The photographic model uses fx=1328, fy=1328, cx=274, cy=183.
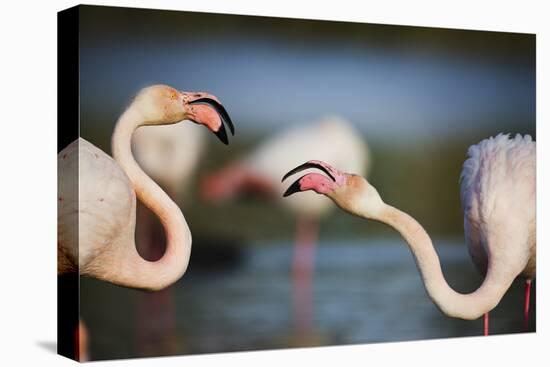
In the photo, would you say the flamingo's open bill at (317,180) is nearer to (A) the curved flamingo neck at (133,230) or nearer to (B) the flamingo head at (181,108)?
(B) the flamingo head at (181,108)

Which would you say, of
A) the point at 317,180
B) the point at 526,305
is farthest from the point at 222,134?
the point at 526,305

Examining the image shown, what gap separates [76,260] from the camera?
370 inches

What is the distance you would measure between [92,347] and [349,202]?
7.65 feet

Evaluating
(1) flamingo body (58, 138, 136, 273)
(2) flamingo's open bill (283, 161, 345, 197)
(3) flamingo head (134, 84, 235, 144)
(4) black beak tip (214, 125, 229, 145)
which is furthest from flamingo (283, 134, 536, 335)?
(1) flamingo body (58, 138, 136, 273)

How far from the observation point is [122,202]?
31.1 feet

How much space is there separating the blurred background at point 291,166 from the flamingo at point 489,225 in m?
0.09

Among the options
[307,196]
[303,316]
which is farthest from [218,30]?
[303,316]

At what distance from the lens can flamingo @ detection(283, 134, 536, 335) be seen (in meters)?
10.6

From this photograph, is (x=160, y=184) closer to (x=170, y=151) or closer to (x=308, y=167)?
(x=170, y=151)

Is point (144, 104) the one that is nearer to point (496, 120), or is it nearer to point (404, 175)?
point (404, 175)

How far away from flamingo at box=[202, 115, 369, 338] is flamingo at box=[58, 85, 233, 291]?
0.37m

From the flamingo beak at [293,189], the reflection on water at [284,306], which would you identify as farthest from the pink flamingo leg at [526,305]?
the flamingo beak at [293,189]

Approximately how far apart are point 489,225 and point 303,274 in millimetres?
1662

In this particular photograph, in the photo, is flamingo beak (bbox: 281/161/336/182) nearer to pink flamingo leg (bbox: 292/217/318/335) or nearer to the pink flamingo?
pink flamingo leg (bbox: 292/217/318/335)
